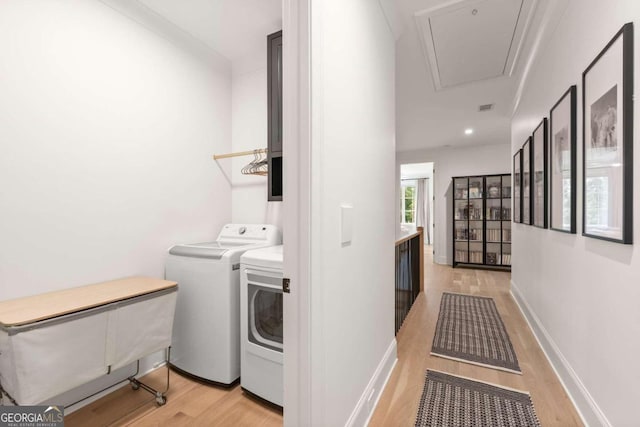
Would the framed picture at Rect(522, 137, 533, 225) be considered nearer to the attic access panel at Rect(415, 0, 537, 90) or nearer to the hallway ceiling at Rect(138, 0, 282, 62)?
the attic access panel at Rect(415, 0, 537, 90)

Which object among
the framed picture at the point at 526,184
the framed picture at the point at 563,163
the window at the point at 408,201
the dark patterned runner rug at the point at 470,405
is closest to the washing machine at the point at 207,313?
the dark patterned runner rug at the point at 470,405

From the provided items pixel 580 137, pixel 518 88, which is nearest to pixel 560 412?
pixel 580 137

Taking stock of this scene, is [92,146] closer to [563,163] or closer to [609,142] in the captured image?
[609,142]

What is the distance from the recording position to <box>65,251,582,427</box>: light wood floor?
5.21ft

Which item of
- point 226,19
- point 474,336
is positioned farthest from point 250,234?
point 474,336

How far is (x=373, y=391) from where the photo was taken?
5.39 ft

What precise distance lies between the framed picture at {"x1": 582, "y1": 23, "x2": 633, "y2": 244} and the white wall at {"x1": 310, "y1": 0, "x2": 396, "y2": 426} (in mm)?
1055

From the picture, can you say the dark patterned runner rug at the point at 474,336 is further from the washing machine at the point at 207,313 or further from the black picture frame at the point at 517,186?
the washing machine at the point at 207,313

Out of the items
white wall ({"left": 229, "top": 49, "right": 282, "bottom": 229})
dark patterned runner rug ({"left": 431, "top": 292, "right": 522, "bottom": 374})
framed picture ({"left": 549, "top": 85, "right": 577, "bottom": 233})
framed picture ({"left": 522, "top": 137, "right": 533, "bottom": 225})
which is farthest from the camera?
framed picture ({"left": 522, "top": 137, "right": 533, "bottom": 225})

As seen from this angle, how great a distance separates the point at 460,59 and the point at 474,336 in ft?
8.23

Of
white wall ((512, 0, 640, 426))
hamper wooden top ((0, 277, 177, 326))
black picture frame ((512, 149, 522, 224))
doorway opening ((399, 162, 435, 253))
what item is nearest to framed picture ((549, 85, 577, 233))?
white wall ((512, 0, 640, 426))

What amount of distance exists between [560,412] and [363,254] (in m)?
1.43

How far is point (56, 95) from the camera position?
161 cm

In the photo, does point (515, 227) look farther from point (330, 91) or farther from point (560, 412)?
point (330, 91)
